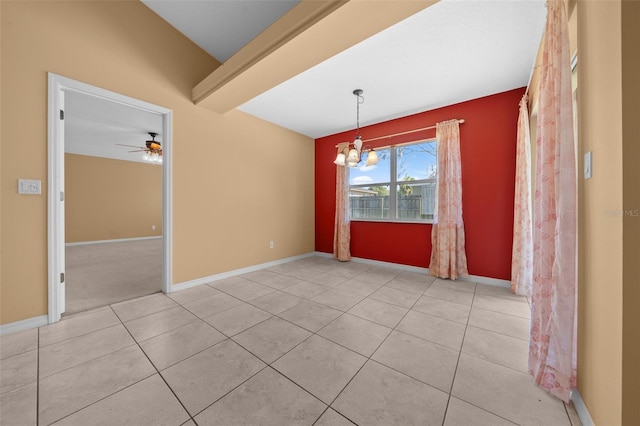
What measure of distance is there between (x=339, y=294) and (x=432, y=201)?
7.29 feet

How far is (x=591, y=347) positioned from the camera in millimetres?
1062

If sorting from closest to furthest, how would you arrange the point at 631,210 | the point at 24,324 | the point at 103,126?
1. the point at 631,210
2. the point at 24,324
3. the point at 103,126

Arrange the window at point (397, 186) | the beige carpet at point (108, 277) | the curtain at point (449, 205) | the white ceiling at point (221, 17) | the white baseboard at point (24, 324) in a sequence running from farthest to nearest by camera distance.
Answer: the window at point (397, 186) → the curtain at point (449, 205) → the beige carpet at point (108, 277) → the white ceiling at point (221, 17) → the white baseboard at point (24, 324)

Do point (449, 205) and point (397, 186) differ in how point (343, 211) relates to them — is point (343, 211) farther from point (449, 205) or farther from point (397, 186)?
point (449, 205)

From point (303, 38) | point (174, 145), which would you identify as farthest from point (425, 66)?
point (174, 145)

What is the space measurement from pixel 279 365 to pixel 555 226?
190cm

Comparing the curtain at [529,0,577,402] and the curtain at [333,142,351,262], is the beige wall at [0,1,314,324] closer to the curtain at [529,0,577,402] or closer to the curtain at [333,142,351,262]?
the curtain at [333,142,351,262]

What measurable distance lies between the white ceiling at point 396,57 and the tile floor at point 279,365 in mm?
2695

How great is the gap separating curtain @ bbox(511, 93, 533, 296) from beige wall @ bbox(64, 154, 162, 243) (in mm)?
9715

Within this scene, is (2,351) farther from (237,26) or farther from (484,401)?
(237,26)

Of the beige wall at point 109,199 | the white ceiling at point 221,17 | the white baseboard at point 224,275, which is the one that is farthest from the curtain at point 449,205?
the beige wall at point 109,199

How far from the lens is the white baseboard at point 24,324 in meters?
1.79

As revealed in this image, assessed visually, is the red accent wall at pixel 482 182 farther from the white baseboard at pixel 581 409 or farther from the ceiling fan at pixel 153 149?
the ceiling fan at pixel 153 149

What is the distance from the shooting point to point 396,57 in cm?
239
